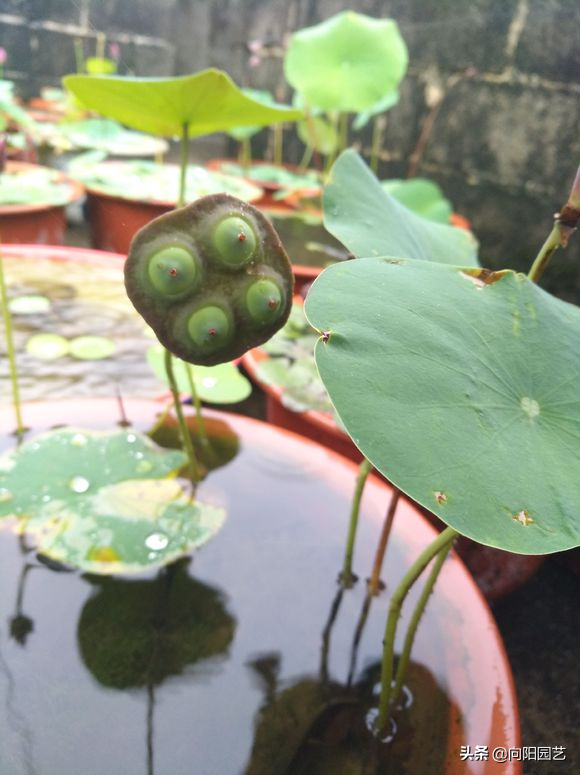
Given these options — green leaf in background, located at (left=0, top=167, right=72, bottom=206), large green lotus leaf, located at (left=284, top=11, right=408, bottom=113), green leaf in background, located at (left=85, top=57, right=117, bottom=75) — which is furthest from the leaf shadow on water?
green leaf in background, located at (left=85, top=57, right=117, bottom=75)

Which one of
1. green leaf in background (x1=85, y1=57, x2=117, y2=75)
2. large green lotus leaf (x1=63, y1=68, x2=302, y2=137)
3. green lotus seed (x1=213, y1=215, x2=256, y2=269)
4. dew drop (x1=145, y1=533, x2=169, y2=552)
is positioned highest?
large green lotus leaf (x1=63, y1=68, x2=302, y2=137)

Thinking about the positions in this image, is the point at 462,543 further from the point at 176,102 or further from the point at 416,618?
the point at 176,102

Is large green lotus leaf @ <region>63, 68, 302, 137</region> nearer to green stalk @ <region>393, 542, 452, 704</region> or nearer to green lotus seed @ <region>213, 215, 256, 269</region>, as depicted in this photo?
green lotus seed @ <region>213, 215, 256, 269</region>

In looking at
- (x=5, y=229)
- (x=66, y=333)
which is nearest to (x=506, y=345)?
(x=66, y=333)

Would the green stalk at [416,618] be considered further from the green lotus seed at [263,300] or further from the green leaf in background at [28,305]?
the green leaf in background at [28,305]

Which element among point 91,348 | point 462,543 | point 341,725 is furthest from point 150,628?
point 91,348

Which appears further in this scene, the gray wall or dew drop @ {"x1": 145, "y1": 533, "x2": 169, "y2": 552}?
the gray wall

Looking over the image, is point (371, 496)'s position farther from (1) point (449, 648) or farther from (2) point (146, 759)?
(2) point (146, 759)
